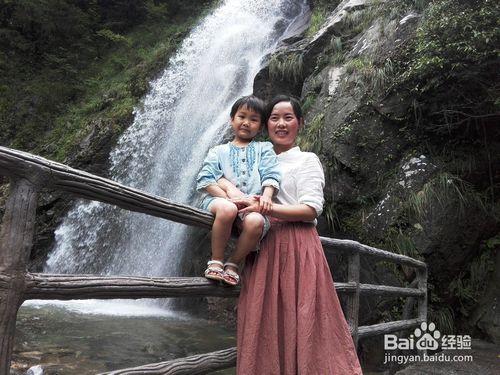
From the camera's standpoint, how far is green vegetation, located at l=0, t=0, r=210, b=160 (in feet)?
40.7

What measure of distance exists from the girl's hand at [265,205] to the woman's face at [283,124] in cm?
48

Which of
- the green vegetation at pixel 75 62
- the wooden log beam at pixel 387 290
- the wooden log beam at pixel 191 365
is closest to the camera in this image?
the wooden log beam at pixel 191 365

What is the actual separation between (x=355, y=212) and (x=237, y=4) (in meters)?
→ 10.7

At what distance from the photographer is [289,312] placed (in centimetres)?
204

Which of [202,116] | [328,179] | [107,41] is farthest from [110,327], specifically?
[107,41]

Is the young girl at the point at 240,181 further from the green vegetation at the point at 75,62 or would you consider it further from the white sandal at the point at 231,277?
the green vegetation at the point at 75,62

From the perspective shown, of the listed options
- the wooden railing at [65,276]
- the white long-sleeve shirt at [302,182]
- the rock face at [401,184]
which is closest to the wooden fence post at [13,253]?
the wooden railing at [65,276]

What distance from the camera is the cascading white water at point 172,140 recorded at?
818 cm

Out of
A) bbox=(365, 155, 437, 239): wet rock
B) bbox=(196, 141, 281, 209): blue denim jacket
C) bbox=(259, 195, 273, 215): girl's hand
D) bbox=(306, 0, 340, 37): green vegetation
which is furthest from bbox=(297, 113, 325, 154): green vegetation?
bbox=(259, 195, 273, 215): girl's hand

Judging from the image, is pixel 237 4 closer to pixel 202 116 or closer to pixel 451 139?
pixel 202 116

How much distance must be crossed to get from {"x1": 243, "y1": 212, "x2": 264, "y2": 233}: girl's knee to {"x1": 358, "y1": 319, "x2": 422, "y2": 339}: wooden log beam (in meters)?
1.85

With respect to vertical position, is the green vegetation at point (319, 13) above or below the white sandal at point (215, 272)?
above

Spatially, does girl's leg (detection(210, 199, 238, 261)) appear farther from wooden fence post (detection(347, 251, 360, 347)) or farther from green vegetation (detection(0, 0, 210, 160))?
green vegetation (detection(0, 0, 210, 160))

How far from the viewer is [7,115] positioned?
13.3 meters
